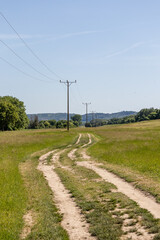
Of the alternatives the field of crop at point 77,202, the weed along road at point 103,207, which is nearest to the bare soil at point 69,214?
the weed along road at point 103,207

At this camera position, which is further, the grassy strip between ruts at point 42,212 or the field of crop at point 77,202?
the field of crop at point 77,202

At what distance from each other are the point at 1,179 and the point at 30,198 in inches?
147

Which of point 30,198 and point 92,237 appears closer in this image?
point 92,237

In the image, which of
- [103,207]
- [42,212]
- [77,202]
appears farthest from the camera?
[77,202]

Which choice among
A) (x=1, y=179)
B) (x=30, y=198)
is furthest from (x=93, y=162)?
(x=30, y=198)

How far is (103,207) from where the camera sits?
36.2 ft

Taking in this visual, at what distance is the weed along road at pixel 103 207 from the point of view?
8.55 metres

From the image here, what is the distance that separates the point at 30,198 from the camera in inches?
500

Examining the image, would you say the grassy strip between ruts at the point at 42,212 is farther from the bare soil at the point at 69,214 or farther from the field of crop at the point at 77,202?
the bare soil at the point at 69,214

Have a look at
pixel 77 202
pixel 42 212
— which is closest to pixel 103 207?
pixel 77 202

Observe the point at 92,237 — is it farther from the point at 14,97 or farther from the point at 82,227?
the point at 14,97

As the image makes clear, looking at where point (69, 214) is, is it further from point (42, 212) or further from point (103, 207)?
point (103, 207)

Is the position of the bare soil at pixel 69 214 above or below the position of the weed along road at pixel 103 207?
below

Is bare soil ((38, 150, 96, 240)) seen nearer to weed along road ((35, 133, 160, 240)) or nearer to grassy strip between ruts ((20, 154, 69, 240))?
weed along road ((35, 133, 160, 240))
